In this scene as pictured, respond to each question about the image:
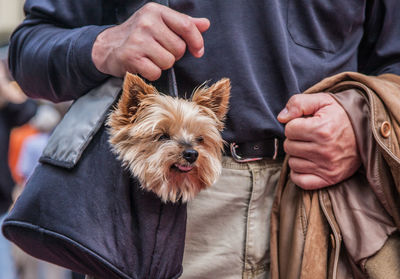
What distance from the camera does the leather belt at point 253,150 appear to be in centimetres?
94

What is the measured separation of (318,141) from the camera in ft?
2.88

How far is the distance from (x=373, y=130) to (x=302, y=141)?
0.51 ft

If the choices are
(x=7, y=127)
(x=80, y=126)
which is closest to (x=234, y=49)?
(x=80, y=126)

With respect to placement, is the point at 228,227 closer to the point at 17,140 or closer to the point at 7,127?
the point at 7,127

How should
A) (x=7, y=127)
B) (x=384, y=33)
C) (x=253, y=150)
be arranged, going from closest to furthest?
(x=253, y=150) < (x=384, y=33) < (x=7, y=127)

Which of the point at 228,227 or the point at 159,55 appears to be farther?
the point at 228,227

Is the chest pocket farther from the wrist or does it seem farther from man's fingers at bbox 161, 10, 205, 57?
the wrist

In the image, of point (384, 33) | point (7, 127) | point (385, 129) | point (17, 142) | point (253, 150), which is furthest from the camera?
point (17, 142)

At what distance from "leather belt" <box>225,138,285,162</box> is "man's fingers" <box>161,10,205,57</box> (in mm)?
302

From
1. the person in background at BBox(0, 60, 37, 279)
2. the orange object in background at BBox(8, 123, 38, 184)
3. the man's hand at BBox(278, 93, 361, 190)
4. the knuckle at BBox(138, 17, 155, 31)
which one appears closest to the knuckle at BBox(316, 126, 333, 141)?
the man's hand at BBox(278, 93, 361, 190)

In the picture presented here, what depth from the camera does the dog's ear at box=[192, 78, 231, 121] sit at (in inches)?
30.4

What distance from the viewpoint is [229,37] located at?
89 centimetres

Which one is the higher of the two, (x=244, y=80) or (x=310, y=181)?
(x=244, y=80)

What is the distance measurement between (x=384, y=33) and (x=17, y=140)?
3393 millimetres
